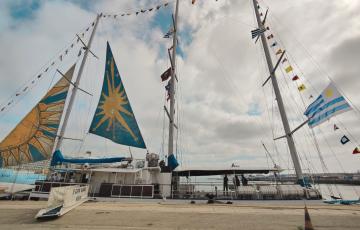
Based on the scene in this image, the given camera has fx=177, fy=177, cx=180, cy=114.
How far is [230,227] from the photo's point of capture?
5.81m

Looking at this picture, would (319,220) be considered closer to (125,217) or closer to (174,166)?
(125,217)

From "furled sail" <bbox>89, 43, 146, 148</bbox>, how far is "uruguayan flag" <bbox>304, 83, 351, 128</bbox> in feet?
47.4

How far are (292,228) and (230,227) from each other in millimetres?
1888

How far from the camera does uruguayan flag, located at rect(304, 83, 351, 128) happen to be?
11558 millimetres

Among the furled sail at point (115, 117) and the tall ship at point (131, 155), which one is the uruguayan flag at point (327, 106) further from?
the furled sail at point (115, 117)

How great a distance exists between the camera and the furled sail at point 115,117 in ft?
58.5

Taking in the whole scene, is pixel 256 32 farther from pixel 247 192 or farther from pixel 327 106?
pixel 247 192

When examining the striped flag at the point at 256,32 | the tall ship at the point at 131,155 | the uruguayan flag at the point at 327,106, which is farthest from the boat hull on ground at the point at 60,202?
the striped flag at the point at 256,32

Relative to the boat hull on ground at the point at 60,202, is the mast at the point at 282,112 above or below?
above

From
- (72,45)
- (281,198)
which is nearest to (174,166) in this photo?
(281,198)

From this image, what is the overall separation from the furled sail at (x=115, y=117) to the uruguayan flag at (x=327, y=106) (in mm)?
14445

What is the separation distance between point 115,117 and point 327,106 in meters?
18.3

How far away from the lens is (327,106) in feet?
39.9

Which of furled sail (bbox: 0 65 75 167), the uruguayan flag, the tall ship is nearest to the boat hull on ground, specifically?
the tall ship
